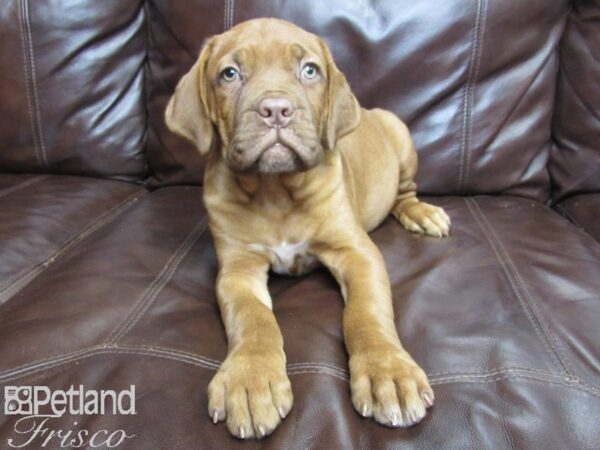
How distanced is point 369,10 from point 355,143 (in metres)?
0.53

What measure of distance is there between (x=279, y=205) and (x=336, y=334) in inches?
20.5

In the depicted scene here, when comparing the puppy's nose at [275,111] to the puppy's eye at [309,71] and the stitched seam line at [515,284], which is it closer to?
the puppy's eye at [309,71]

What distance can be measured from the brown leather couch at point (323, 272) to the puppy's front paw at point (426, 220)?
0.15 ft

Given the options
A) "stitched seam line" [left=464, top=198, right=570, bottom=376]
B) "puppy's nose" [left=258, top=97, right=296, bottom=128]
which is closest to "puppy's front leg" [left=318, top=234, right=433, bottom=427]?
"stitched seam line" [left=464, top=198, right=570, bottom=376]

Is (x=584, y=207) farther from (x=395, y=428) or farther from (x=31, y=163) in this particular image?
(x=31, y=163)

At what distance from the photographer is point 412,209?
6.97ft

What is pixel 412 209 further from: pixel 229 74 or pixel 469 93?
pixel 229 74

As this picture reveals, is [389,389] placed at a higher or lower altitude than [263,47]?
lower

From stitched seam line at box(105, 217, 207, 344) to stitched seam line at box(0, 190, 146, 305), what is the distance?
1.20 feet

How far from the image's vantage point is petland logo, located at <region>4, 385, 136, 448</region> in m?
1.12

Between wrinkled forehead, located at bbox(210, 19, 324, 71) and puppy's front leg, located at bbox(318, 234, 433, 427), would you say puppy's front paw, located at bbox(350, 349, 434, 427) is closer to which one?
puppy's front leg, located at bbox(318, 234, 433, 427)

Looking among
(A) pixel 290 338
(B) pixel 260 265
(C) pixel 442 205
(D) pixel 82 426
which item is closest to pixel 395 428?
(A) pixel 290 338

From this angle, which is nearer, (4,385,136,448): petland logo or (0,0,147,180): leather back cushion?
(4,385,136,448): petland logo

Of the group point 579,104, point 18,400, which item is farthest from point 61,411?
point 579,104
